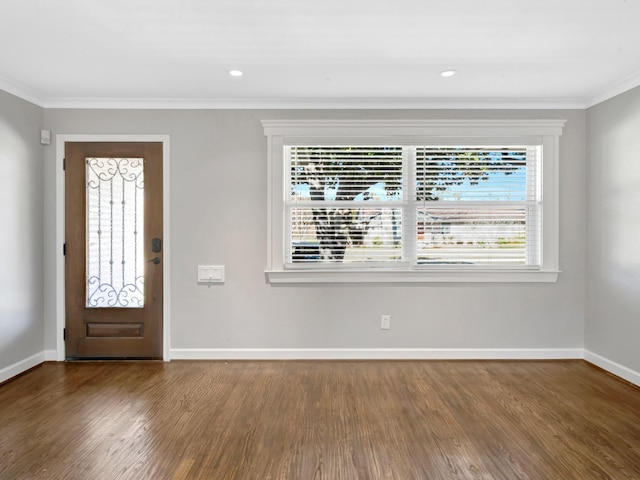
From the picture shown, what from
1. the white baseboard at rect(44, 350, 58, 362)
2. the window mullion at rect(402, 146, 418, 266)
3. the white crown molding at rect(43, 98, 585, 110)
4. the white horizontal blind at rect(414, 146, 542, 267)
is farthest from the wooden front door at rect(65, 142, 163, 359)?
the white horizontal blind at rect(414, 146, 542, 267)

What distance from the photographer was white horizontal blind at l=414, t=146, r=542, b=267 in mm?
3723

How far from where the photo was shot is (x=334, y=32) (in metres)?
2.40

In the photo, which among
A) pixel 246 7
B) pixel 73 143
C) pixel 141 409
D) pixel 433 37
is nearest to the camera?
pixel 246 7

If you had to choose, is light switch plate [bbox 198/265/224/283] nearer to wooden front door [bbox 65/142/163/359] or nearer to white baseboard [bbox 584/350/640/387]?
wooden front door [bbox 65/142/163/359]

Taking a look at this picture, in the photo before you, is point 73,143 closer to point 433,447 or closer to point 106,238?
point 106,238

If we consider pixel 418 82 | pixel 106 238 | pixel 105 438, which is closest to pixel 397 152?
pixel 418 82

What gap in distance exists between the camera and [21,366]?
3385 mm

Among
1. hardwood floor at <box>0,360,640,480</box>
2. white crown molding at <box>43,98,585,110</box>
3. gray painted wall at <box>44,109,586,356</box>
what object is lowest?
hardwood floor at <box>0,360,640,480</box>

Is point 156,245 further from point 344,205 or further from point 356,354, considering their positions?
point 356,354

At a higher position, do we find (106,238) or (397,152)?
(397,152)

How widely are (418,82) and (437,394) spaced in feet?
8.21

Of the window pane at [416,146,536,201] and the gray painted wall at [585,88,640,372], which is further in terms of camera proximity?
the window pane at [416,146,536,201]

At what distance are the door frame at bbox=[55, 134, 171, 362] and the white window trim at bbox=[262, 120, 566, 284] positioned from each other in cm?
96

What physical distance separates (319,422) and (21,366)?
275cm
